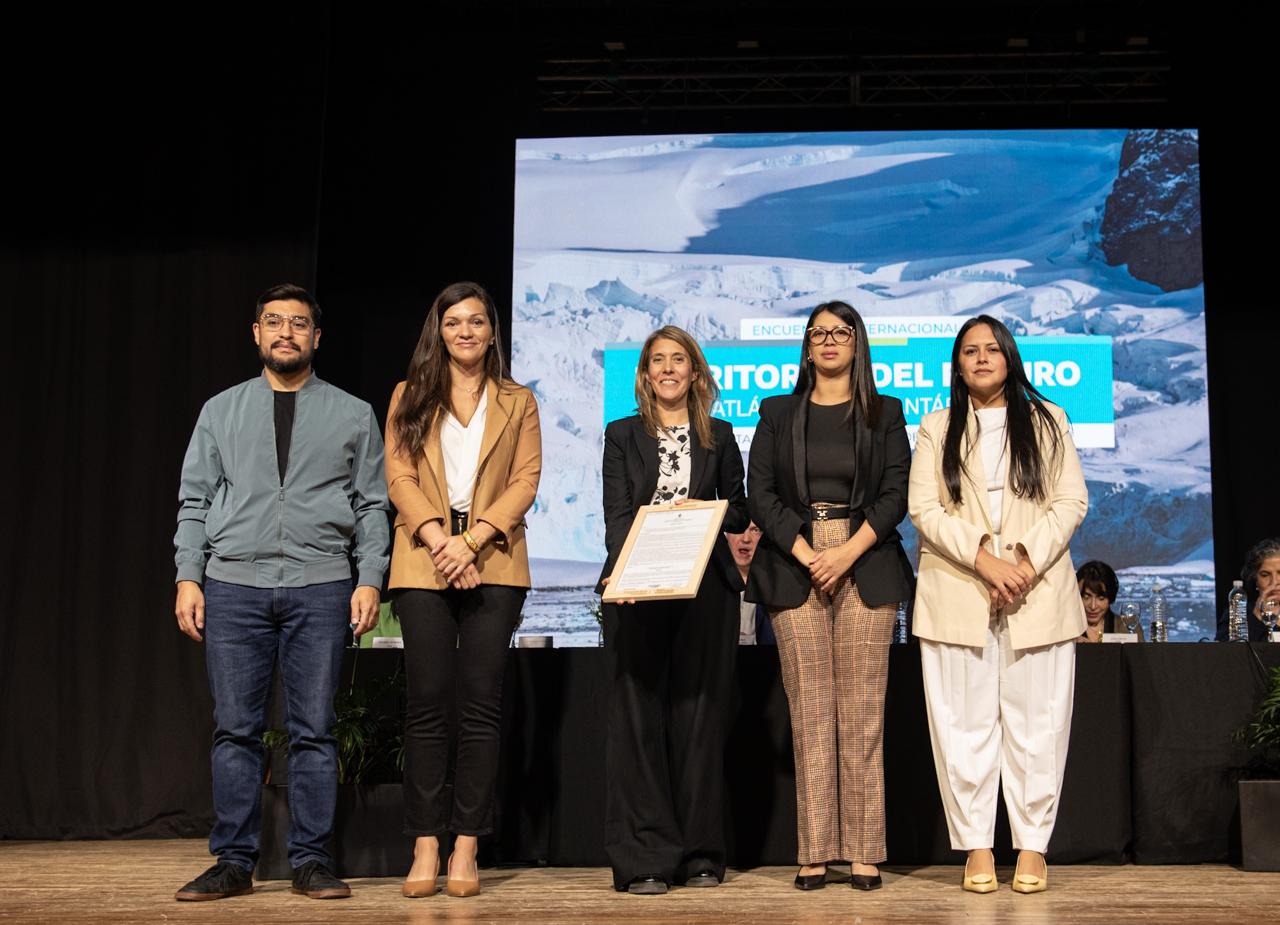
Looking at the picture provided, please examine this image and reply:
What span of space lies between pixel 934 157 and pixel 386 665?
14.6ft

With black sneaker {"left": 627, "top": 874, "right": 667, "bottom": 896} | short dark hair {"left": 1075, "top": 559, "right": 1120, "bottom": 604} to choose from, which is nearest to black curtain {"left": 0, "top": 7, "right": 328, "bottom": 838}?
black sneaker {"left": 627, "top": 874, "right": 667, "bottom": 896}

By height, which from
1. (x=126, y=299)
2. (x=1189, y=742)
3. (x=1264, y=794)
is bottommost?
(x=1264, y=794)

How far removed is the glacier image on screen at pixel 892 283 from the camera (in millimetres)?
6477

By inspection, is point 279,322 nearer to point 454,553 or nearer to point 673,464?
point 454,553

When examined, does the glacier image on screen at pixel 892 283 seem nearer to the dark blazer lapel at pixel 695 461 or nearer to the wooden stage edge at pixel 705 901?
the dark blazer lapel at pixel 695 461

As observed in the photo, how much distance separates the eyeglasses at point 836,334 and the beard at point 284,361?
1.45m

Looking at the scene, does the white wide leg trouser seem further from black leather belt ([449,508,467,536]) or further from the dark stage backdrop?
the dark stage backdrop

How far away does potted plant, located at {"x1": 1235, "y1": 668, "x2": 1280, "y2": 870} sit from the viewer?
361 cm

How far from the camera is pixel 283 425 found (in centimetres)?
342

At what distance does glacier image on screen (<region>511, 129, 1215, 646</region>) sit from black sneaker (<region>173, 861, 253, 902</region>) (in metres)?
3.45

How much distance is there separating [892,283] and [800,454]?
358 cm

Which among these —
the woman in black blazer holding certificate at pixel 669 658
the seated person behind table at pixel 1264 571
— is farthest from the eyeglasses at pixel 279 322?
the seated person behind table at pixel 1264 571

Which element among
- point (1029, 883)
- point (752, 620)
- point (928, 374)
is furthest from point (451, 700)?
point (928, 374)

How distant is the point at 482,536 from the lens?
324 centimetres
